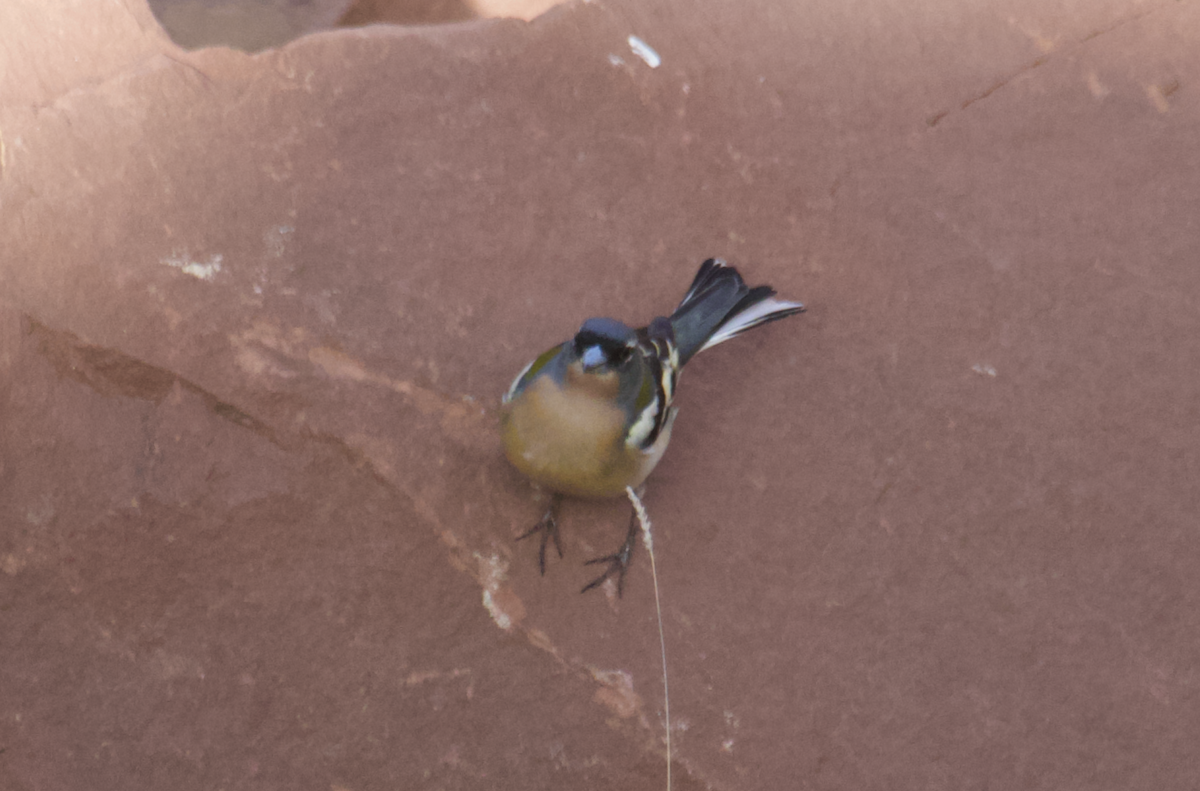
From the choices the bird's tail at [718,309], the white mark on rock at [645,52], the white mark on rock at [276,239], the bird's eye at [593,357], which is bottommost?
the white mark on rock at [276,239]

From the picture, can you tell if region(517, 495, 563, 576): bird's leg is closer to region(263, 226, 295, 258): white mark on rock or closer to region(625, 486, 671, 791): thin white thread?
region(625, 486, 671, 791): thin white thread

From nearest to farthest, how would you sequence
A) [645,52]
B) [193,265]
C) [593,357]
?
[593,357] < [193,265] < [645,52]

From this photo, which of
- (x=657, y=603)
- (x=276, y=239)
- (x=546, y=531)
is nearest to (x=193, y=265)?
(x=276, y=239)

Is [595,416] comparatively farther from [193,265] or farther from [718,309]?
[193,265]

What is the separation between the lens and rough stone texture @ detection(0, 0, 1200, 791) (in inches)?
107

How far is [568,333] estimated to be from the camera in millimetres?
3250

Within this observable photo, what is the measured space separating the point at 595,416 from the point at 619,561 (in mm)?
544

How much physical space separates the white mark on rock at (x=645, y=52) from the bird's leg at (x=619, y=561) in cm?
194

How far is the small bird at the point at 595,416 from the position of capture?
258 centimetres

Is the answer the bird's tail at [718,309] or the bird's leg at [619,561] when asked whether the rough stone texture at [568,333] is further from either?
the bird's tail at [718,309]

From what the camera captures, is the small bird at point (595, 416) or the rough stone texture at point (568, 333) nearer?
the small bird at point (595, 416)

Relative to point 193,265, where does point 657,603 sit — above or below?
below

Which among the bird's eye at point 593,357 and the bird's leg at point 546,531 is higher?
the bird's eye at point 593,357

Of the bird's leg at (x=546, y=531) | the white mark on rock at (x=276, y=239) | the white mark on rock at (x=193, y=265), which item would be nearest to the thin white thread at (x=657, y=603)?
the bird's leg at (x=546, y=531)
